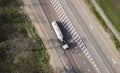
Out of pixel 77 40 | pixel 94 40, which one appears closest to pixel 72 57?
pixel 77 40

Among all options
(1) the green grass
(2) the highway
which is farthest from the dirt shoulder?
(1) the green grass

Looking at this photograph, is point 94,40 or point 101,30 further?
point 101,30

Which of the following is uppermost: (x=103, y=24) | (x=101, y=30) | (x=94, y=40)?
(x=103, y=24)

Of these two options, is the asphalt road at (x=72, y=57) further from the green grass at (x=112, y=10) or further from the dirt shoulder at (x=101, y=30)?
the green grass at (x=112, y=10)

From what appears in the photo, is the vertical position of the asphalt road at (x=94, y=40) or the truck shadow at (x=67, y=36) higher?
the asphalt road at (x=94, y=40)

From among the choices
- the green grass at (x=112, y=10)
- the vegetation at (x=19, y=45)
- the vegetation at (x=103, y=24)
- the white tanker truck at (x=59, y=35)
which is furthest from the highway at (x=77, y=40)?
the green grass at (x=112, y=10)

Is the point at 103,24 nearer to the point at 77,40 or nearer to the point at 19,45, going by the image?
the point at 77,40

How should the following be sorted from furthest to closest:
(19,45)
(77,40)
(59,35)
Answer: (77,40) → (59,35) → (19,45)
